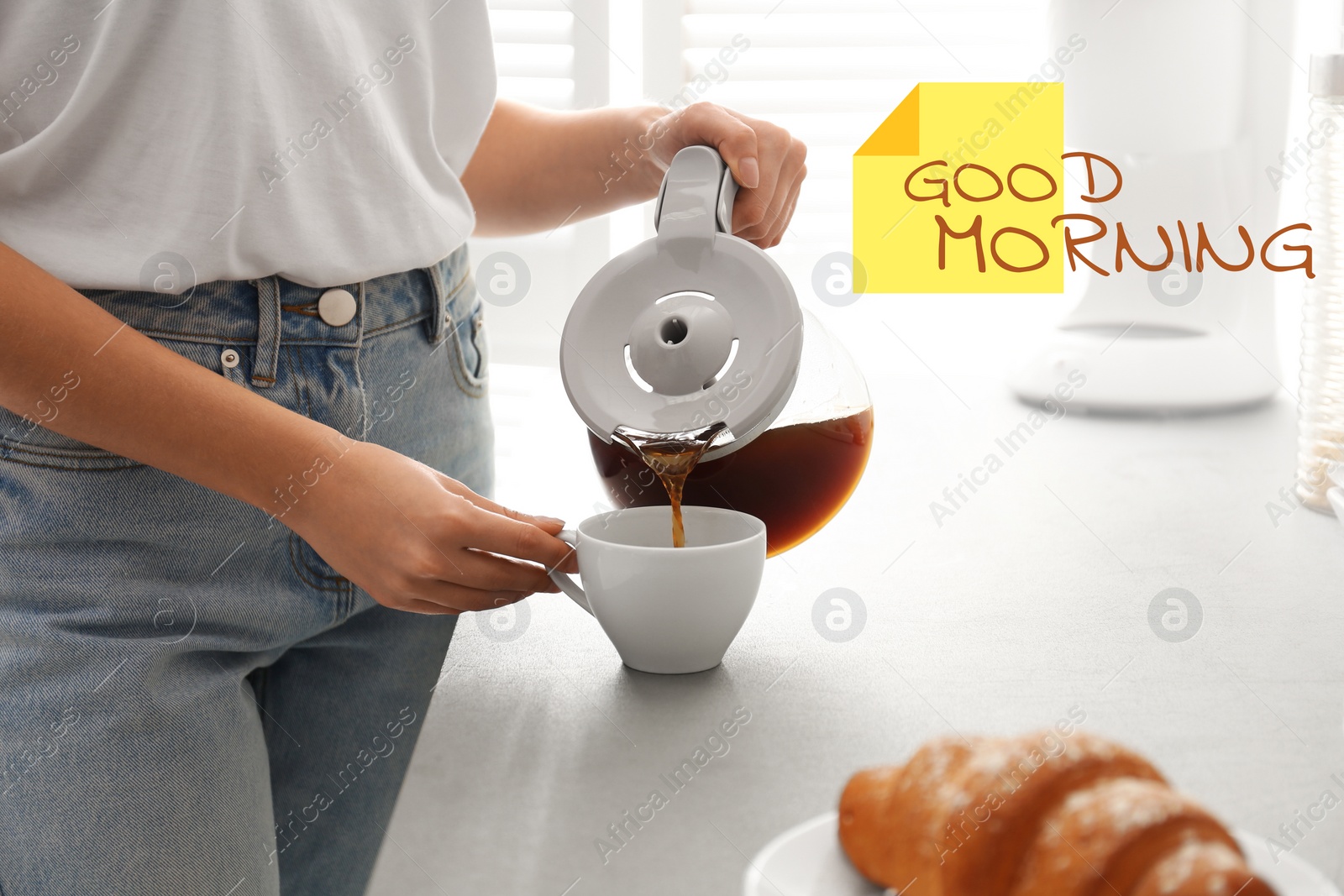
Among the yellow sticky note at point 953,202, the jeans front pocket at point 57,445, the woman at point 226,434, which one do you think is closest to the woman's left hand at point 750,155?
the woman at point 226,434

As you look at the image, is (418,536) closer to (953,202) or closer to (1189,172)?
(1189,172)

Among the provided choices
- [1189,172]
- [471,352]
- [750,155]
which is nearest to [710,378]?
[750,155]

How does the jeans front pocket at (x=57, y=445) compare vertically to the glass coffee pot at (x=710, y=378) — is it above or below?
below

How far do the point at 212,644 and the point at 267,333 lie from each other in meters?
0.16

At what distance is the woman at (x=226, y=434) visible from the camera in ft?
1.63

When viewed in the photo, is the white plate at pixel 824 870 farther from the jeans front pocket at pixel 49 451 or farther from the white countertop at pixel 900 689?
the jeans front pocket at pixel 49 451

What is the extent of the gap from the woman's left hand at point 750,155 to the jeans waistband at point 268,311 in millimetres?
166

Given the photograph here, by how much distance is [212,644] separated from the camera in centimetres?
55

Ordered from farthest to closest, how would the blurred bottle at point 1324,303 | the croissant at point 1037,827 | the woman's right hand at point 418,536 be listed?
the blurred bottle at point 1324,303
the woman's right hand at point 418,536
the croissant at point 1037,827

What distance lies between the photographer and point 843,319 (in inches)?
71.1

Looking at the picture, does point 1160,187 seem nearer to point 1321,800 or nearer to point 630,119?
point 630,119

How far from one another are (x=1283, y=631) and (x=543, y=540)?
1.23 feet

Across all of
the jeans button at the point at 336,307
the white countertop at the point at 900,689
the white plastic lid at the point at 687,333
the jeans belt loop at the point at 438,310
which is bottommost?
the white countertop at the point at 900,689

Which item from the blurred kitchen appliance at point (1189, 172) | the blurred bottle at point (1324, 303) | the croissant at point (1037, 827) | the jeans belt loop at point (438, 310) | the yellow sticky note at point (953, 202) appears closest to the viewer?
the croissant at point (1037, 827)
